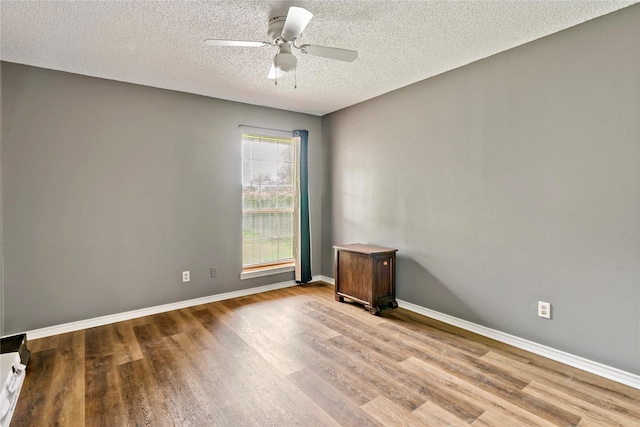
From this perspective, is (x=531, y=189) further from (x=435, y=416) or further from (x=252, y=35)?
(x=252, y=35)

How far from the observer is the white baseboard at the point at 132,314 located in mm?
2980

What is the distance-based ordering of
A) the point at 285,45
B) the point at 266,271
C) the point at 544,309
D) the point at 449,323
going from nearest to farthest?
the point at 285,45
the point at 544,309
the point at 449,323
the point at 266,271

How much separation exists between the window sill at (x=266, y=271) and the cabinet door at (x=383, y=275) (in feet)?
5.07

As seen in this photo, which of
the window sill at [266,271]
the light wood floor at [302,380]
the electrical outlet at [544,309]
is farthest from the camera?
the window sill at [266,271]

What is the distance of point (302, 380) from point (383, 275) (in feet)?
5.38

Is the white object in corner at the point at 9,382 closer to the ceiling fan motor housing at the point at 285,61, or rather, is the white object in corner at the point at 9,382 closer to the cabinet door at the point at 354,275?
the ceiling fan motor housing at the point at 285,61

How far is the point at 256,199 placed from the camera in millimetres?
→ 4355

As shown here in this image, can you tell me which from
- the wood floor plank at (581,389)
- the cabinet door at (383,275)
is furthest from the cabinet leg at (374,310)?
the wood floor plank at (581,389)

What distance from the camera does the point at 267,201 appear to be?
14.7 feet

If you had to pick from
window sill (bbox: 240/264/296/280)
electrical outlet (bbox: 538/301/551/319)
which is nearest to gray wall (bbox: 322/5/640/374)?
electrical outlet (bbox: 538/301/551/319)

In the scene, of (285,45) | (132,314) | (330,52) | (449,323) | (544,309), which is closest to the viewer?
(330,52)

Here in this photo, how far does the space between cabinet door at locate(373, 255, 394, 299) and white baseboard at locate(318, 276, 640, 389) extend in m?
0.40

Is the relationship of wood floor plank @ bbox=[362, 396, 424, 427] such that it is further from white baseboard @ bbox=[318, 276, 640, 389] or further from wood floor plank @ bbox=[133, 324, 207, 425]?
white baseboard @ bbox=[318, 276, 640, 389]

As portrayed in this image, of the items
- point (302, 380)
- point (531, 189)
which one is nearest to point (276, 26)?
point (531, 189)
